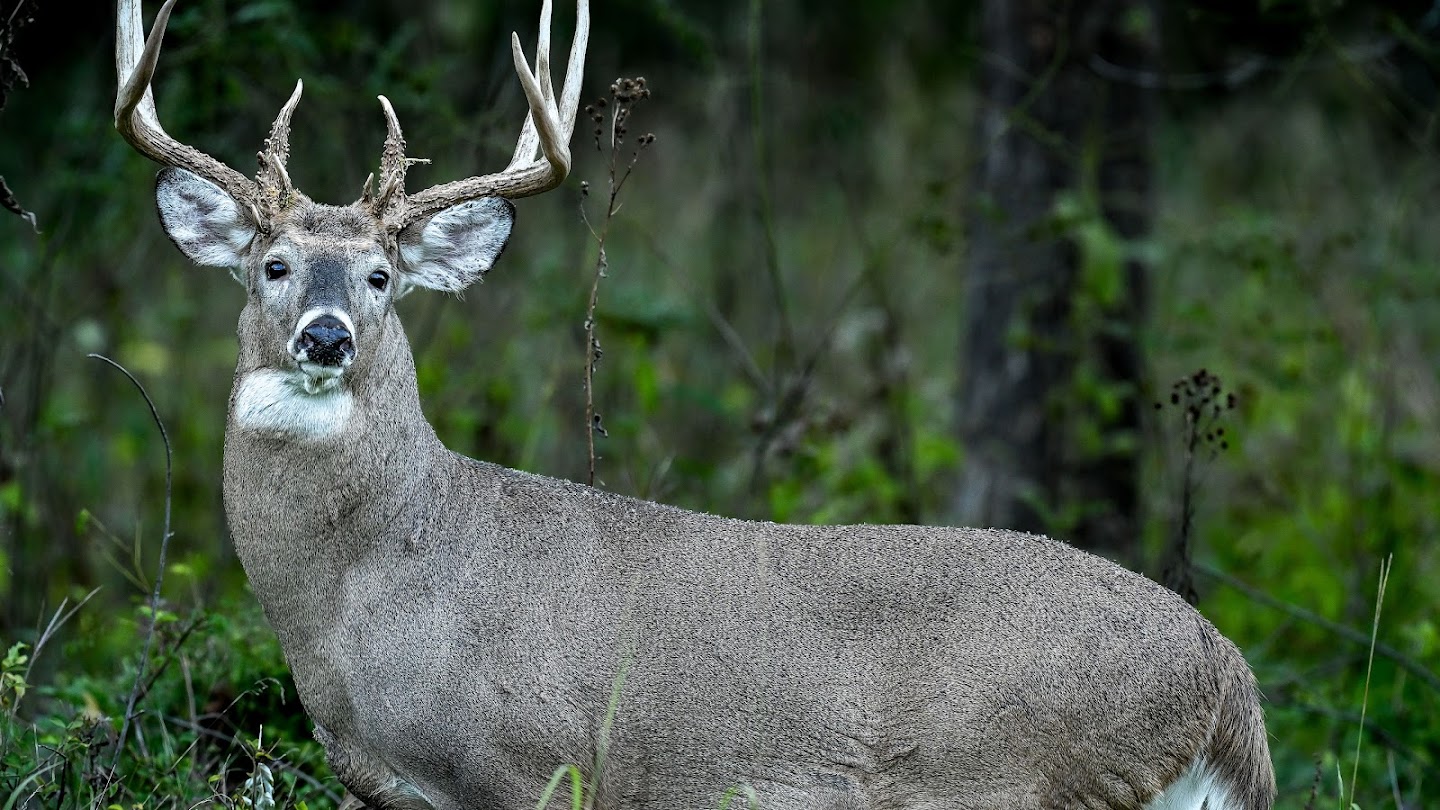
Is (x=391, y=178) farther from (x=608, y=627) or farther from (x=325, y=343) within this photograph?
(x=608, y=627)

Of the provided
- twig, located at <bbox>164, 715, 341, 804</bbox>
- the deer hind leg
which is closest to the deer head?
the deer hind leg

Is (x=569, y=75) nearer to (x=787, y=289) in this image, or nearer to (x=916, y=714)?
(x=916, y=714)

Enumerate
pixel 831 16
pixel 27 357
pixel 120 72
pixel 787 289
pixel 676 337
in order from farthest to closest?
pixel 831 16, pixel 787 289, pixel 676 337, pixel 27 357, pixel 120 72

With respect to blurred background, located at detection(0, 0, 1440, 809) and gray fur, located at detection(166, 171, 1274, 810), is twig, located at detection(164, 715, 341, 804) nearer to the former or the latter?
blurred background, located at detection(0, 0, 1440, 809)

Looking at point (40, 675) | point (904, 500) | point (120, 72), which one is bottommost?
point (40, 675)

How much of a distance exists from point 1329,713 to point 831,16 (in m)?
10.2

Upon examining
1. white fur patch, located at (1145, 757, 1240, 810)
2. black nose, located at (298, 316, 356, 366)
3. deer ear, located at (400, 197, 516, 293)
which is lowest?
white fur patch, located at (1145, 757, 1240, 810)

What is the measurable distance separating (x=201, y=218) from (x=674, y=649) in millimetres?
1835

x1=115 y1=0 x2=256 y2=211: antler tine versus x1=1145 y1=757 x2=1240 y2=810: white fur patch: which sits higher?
x1=115 y1=0 x2=256 y2=211: antler tine

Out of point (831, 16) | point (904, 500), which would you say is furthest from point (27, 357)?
point (831, 16)

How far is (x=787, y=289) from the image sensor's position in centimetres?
1273

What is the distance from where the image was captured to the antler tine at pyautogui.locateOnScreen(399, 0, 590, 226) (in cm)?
498

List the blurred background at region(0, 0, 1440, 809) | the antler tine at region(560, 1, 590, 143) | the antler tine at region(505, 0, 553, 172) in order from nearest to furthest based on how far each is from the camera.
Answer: the antler tine at region(505, 0, 553, 172) → the antler tine at region(560, 1, 590, 143) → the blurred background at region(0, 0, 1440, 809)

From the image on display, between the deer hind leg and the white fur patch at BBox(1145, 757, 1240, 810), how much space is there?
1.97 metres
